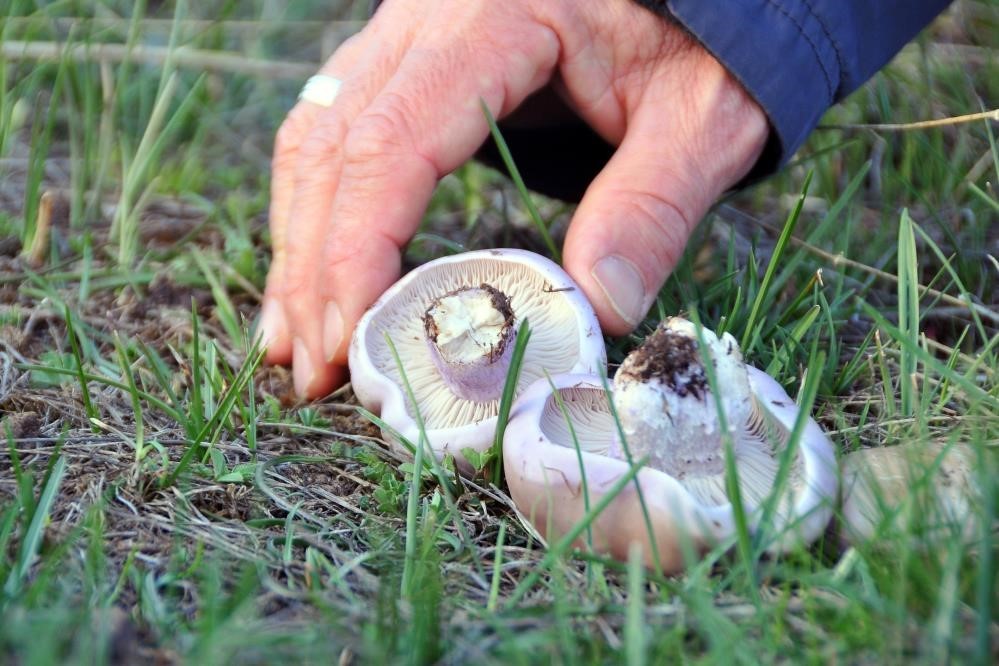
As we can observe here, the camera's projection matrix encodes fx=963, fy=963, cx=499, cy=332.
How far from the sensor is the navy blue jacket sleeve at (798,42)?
7.98 feet

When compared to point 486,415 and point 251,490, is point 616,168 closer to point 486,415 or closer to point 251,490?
point 486,415

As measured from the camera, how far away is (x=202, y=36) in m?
4.40

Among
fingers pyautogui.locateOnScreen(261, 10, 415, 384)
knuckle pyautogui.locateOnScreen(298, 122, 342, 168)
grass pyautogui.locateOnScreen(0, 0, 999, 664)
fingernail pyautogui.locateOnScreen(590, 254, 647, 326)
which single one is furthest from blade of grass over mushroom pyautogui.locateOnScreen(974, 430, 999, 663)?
knuckle pyautogui.locateOnScreen(298, 122, 342, 168)

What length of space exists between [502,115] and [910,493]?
151 cm

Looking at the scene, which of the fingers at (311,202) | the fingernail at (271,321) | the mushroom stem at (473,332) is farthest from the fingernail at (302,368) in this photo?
the mushroom stem at (473,332)

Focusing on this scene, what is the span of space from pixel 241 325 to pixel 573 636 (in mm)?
1743

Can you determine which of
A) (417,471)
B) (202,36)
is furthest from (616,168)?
(202,36)

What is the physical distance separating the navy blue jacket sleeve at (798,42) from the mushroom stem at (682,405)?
0.97m

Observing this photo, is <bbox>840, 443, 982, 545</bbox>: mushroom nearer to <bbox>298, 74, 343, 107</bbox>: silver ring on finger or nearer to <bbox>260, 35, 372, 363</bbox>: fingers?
<bbox>260, 35, 372, 363</bbox>: fingers

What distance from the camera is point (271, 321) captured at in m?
2.71

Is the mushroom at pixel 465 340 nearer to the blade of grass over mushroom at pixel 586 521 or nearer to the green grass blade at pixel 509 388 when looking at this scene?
the green grass blade at pixel 509 388

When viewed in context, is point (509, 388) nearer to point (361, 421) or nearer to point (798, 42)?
point (361, 421)

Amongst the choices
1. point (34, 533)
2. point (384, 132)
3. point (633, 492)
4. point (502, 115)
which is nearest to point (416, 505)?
point (633, 492)

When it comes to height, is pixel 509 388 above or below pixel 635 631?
below
